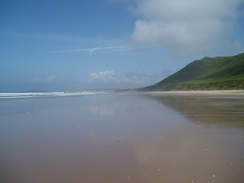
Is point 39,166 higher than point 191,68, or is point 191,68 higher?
point 191,68

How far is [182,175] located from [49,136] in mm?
5488

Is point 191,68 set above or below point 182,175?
above

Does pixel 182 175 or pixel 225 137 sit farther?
pixel 225 137

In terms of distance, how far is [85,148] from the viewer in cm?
587

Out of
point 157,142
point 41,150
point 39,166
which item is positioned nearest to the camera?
point 39,166

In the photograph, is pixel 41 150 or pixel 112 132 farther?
pixel 112 132

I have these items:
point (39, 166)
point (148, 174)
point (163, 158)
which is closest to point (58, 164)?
point (39, 166)

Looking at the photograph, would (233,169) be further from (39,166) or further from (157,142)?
(39,166)

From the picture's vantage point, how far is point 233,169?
165 inches

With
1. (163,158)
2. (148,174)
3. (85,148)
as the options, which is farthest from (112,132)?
(148,174)

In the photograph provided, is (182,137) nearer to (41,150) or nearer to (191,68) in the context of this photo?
(41,150)

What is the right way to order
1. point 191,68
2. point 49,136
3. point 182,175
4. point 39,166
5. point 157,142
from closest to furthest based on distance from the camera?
point 182,175 < point 39,166 < point 157,142 < point 49,136 < point 191,68

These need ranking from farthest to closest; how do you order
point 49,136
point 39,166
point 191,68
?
point 191,68 < point 49,136 < point 39,166

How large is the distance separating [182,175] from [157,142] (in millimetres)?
2296
